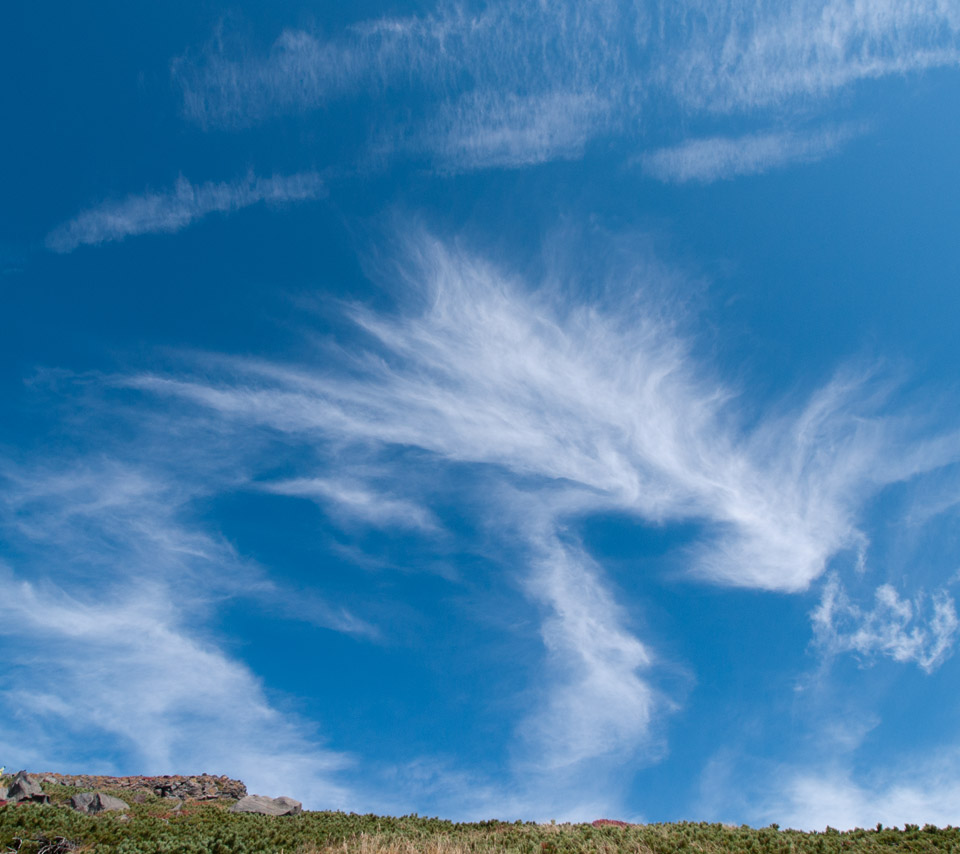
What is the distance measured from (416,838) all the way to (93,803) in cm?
1829

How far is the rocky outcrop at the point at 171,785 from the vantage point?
41688 mm

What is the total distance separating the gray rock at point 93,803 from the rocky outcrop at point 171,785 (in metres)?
12.3

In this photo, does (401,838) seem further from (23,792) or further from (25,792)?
(23,792)

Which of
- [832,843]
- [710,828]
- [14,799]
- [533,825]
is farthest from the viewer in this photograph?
[14,799]

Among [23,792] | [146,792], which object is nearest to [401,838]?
[23,792]

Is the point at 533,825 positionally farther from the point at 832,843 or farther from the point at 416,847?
the point at 832,843

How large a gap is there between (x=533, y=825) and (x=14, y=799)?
89.7 feet

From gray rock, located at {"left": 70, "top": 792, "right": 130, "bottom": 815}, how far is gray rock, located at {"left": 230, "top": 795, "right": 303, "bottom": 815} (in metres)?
5.93

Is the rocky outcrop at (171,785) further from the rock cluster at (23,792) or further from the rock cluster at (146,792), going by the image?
the rock cluster at (23,792)

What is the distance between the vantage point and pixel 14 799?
28859mm

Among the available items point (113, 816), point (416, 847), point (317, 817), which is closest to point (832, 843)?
point (416, 847)

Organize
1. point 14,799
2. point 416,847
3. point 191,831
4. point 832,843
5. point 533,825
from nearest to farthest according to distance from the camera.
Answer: point 416,847 < point 832,843 < point 191,831 < point 533,825 < point 14,799

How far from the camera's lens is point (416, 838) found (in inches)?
888

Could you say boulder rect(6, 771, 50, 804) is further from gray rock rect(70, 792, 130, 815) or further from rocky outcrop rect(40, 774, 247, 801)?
rocky outcrop rect(40, 774, 247, 801)
